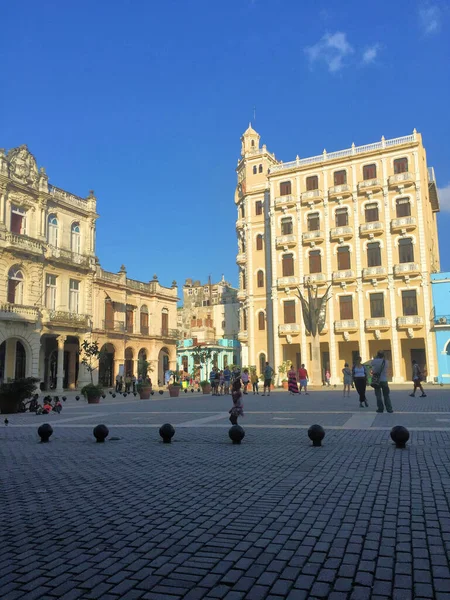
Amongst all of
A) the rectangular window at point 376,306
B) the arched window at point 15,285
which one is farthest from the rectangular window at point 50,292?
the rectangular window at point 376,306

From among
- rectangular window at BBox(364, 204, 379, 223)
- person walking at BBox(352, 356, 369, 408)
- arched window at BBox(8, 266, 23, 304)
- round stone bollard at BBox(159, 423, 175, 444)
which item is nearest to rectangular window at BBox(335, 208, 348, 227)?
rectangular window at BBox(364, 204, 379, 223)

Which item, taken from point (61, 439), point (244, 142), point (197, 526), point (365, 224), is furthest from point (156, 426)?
point (244, 142)

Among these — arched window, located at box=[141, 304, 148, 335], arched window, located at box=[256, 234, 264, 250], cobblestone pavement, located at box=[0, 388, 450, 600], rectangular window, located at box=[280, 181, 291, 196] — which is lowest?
cobblestone pavement, located at box=[0, 388, 450, 600]

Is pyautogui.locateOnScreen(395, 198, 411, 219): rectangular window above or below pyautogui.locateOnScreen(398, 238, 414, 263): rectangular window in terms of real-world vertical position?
above

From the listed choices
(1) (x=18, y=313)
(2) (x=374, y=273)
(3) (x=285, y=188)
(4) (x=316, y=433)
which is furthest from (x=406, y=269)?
(4) (x=316, y=433)

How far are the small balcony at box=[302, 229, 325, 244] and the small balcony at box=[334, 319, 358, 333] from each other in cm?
764

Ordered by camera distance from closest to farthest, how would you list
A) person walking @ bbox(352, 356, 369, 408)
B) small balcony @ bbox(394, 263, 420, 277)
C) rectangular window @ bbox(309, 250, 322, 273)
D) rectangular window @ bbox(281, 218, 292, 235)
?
1. person walking @ bbox(352, 356, 369, 408)
2. small balcony @ bbox(394, 263, 420, 277)
3. rectangular window @ bbox(309, 250, 322, 273)
4. rectangular window @ bbox(281, 218, 292, 235)

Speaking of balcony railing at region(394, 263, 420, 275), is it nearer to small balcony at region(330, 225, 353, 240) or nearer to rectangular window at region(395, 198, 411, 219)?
rectangular window at region(395, 198, 411, 219)

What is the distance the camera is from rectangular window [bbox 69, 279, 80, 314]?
35875 millimetres

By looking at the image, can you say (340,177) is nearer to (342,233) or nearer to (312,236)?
(342,233)

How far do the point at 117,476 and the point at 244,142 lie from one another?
5036 cm

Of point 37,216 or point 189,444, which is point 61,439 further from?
point 37,216

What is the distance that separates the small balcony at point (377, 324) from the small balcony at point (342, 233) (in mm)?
7558

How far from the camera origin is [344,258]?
43.9m
